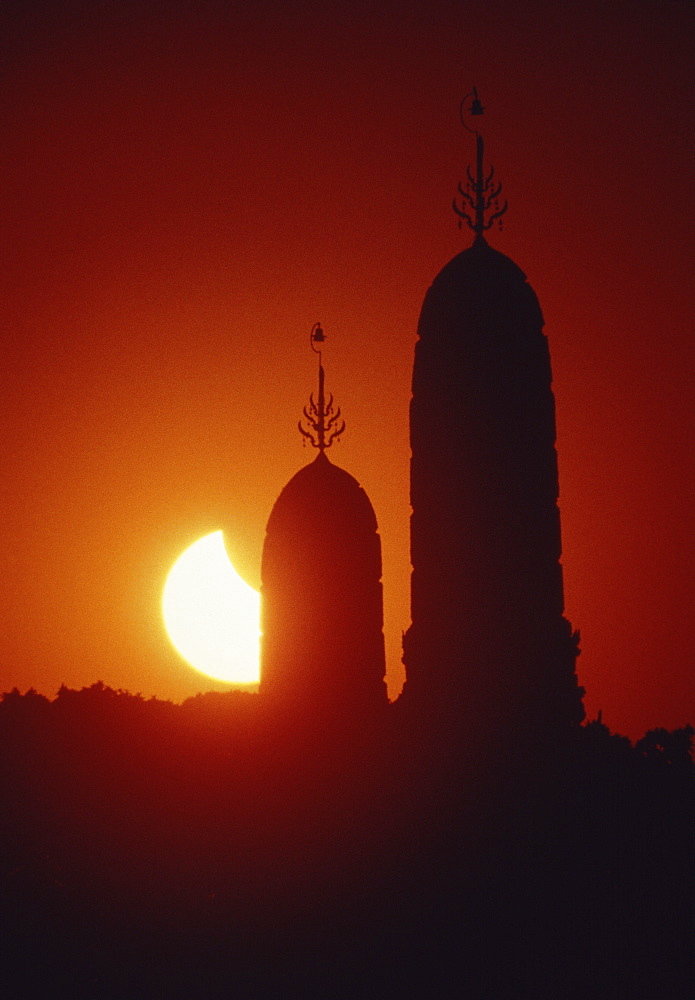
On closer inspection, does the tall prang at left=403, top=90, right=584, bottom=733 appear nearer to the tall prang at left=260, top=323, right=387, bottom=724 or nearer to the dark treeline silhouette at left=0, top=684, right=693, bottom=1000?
the dark treeline silhouette at left=0, top=684, right=693, bottom=1000

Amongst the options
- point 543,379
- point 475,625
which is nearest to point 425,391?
point 543,379

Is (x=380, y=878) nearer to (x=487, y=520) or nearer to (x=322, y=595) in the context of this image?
(x=487, y=520)

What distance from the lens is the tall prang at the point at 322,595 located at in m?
39.1

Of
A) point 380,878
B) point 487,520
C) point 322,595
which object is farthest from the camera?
point 322,595

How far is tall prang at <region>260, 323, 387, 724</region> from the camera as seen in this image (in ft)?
128

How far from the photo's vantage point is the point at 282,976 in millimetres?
27609

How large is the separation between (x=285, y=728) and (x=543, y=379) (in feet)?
39.4

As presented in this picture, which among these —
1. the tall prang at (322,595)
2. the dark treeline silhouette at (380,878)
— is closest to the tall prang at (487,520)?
the dark treeline silhouette at (380,878)

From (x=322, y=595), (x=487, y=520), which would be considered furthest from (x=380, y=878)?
(x=322, y=595)

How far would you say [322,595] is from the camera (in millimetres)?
40031

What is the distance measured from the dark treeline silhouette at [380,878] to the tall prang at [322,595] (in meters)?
4.85

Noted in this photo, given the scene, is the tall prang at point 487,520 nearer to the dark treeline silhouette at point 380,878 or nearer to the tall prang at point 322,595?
the dark treeline silhouette at point 380,878

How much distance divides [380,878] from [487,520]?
23.6 ft

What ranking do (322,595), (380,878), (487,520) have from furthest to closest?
(322,595) → (487,520) → (380,878)
